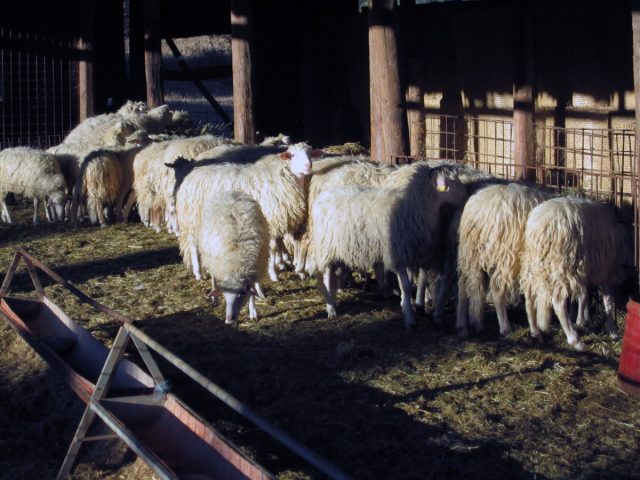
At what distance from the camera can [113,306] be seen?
9.34 m

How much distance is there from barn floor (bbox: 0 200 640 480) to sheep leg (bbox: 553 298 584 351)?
8 centimetres

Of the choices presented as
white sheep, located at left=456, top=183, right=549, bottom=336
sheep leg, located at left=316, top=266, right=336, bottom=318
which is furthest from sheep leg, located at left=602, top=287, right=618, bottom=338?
sheep leg, located at left=316, top=266, right=336, bottom=318

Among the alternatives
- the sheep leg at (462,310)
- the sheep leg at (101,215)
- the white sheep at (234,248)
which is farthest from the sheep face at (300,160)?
the sheep leg at (101,215)

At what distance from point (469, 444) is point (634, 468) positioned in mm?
991

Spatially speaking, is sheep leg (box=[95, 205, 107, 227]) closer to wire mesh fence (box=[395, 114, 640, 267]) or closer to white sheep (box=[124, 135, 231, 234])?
white sheep (box=[124, 135, 231, 234])

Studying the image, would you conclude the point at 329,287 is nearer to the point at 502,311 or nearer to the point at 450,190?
the point at 450,190

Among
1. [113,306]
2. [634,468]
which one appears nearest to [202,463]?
[634,468]

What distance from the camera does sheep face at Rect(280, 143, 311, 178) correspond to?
966 centimetres

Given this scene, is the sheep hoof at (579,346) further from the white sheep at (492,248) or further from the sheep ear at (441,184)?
the sheep ear at (441,184)

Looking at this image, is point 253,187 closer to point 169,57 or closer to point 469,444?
point 469,444

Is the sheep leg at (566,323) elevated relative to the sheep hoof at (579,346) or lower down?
elevated

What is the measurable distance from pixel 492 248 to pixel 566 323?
87 centimetres

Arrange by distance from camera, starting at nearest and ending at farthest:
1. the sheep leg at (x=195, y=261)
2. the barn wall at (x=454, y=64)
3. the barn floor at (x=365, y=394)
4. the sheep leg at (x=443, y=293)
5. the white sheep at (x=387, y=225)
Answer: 1. the barn floor at (x=365, y=394)
2. the white sheep at (x=387, y=225)
3. the sheep leg at (x=443, y=293)
4. the sheep leg at (x=195, y=261)
5. the barn wall at (x=454, y=64)

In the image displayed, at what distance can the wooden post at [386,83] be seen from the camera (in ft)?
33.7
